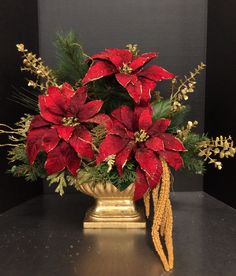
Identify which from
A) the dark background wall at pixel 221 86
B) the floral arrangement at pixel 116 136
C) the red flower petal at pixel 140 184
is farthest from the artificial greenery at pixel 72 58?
the dark background wall at pixel 221 86

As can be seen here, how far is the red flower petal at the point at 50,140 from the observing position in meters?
0.66

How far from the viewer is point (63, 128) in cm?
67

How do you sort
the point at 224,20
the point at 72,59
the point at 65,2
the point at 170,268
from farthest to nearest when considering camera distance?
the point at 65,2, the point at 224,20, the point at 72,59, the point at 170,268

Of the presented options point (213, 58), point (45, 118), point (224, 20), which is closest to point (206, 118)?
point (213, 58)

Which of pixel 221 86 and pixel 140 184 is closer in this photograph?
pixel 140 184

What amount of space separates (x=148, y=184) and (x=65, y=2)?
2.23ft

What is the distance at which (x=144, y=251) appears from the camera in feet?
2.28

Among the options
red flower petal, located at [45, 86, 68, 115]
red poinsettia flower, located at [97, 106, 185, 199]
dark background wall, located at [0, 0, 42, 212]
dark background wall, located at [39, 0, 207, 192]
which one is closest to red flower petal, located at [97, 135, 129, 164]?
red poinsettia flower, located at [97, 106, 185, 199]

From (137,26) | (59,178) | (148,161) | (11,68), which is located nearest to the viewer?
(148,161)

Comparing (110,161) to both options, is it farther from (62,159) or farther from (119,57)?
(119,57)

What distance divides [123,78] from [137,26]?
468 millimetres

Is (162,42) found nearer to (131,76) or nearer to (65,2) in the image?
(65,2)

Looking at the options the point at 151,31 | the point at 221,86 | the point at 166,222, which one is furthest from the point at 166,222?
the point at 151,31

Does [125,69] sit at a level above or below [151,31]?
below
